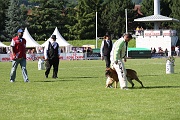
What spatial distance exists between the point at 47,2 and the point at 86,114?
2994 inches

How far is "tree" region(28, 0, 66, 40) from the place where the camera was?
3297 inches

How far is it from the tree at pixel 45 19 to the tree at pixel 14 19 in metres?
1.86

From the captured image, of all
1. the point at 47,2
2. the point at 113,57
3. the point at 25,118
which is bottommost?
the point at 25,118

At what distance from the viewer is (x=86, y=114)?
1041 cm

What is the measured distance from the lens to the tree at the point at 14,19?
82875 mm

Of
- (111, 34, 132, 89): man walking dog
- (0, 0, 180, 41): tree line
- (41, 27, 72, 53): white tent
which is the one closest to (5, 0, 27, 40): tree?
(0, 0, 180, 41): tree line

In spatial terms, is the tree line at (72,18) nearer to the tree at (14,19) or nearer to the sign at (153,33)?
the tree at (14,19)

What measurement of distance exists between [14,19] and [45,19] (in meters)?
4.80

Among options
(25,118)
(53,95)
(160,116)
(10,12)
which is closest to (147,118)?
(160,116)

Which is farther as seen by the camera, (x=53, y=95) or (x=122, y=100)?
(x=53, y=95)

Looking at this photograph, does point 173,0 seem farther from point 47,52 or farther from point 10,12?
point 47,52

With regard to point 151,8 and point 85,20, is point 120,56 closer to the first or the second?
point 85,20

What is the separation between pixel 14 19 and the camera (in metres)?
83.6

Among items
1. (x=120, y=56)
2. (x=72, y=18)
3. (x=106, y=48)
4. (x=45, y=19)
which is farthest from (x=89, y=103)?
(x=72, y=18)
